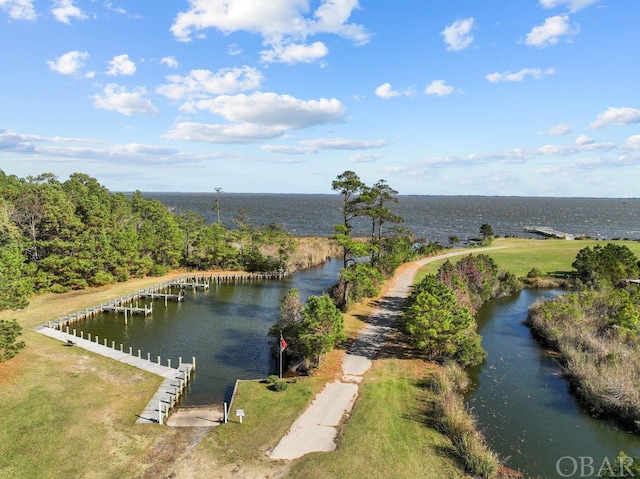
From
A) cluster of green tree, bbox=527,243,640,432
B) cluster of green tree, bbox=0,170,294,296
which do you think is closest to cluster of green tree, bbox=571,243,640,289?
cluster of green tree, bbox=527,243,640,432

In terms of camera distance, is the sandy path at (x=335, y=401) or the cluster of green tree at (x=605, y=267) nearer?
the sandy path at (x=335, y=401)

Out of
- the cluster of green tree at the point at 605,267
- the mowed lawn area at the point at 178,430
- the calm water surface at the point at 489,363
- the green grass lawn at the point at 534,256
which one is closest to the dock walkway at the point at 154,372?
the mowed lawn area at the point at 178,430

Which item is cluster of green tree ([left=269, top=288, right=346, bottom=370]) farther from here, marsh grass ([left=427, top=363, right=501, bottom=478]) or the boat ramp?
the boat ramp

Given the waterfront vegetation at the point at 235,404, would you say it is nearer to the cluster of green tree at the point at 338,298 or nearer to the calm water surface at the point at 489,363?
the cluster of green tree at the point at 338,298

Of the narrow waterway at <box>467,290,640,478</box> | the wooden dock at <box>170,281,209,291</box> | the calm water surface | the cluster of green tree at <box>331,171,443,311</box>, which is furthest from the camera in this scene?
the wooden dock at <box>170,281,209,291</box>

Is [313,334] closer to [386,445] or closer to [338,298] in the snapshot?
[386,445]
